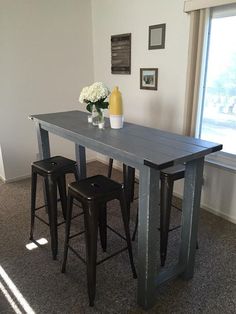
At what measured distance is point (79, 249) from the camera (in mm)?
2322

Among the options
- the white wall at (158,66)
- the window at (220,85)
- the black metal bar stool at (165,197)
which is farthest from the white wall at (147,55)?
the black metal bar stool at (165,197)

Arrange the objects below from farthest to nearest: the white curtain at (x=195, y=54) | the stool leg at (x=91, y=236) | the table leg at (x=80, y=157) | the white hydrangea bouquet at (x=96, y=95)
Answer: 1. the table leg at (x=80, y=157)
2. the white curtain at (x=195, y=54)
3. the white hydrangea bouquet at (x=96, y=95)
4. the stool leg at (x=91, y=236)

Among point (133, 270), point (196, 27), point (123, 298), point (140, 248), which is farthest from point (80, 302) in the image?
point (196, 27)

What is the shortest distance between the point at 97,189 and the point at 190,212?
0.63m

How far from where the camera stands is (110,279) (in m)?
2.00

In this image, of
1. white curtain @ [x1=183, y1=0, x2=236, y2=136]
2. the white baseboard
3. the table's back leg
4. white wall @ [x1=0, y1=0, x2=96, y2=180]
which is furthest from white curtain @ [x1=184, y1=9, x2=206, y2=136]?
white wall @ [x1=0, y1=0, x2=96, y2=180]

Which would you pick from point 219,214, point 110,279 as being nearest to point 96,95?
point 110,279

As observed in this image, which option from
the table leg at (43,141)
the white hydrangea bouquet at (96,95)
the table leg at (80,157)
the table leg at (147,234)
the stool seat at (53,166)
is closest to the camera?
the table leg at (147,234)

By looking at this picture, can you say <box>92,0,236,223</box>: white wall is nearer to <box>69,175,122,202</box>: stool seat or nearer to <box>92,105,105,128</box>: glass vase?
<box>92,105,105,128</box>: glass vase

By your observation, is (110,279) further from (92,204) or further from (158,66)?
(158,66)

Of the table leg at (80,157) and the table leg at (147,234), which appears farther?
the table leg at (80,157)

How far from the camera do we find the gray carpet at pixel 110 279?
5.85 ft

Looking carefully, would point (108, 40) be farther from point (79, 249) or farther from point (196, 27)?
point (79, 249)

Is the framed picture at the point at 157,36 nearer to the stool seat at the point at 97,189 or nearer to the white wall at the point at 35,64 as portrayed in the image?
the white wall at the point at 35,64
